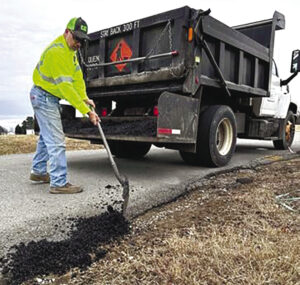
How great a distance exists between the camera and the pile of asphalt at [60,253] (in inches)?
67.8

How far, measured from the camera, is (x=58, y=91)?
130 inches

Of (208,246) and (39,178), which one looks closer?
(208,246)

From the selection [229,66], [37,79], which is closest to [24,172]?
[37,79]

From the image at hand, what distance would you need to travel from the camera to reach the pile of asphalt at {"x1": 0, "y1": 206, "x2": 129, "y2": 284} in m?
1.72

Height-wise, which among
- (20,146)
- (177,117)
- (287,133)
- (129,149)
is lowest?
(20,146)

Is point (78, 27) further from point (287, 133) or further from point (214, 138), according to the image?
point (287, 133)

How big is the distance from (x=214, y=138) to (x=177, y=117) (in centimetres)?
102

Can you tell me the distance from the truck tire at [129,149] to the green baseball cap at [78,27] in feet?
9.66

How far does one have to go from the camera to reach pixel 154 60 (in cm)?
449

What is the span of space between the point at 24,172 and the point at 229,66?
3653 millimetres

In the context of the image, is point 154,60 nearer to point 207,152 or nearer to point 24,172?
point 207,152

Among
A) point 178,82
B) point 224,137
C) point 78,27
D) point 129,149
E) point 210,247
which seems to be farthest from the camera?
point 129,149

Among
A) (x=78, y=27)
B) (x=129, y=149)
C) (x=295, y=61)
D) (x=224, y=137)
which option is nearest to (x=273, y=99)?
(x=295, y=61)

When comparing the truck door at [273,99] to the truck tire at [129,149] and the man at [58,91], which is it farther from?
the man at [58,91]
